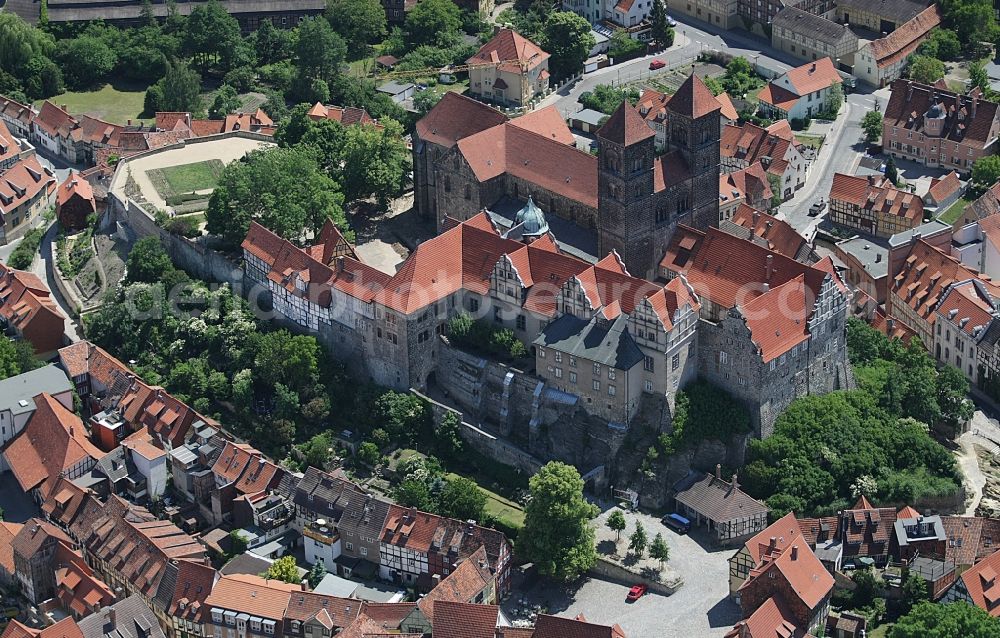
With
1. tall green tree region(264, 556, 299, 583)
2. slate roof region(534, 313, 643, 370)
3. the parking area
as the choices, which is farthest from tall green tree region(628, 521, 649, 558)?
tall green tree region(264, 556, 299, 583)

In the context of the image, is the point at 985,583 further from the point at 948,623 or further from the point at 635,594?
the point at 635,594

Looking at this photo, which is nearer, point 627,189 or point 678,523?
point 678,523

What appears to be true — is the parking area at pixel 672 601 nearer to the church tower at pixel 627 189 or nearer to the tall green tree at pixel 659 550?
the tall green tree at pixel 659 550

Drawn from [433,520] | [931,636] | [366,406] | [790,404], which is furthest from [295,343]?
[931,636]

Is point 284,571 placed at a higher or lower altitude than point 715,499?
lower

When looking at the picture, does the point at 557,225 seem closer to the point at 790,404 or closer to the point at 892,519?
the point at 790,404

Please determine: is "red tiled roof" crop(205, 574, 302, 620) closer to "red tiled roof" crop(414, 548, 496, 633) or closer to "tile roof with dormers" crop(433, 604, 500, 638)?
"red tiled roof" crop(414, 548, 496, 633)

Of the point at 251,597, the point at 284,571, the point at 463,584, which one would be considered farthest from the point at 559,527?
the point at 251,597
